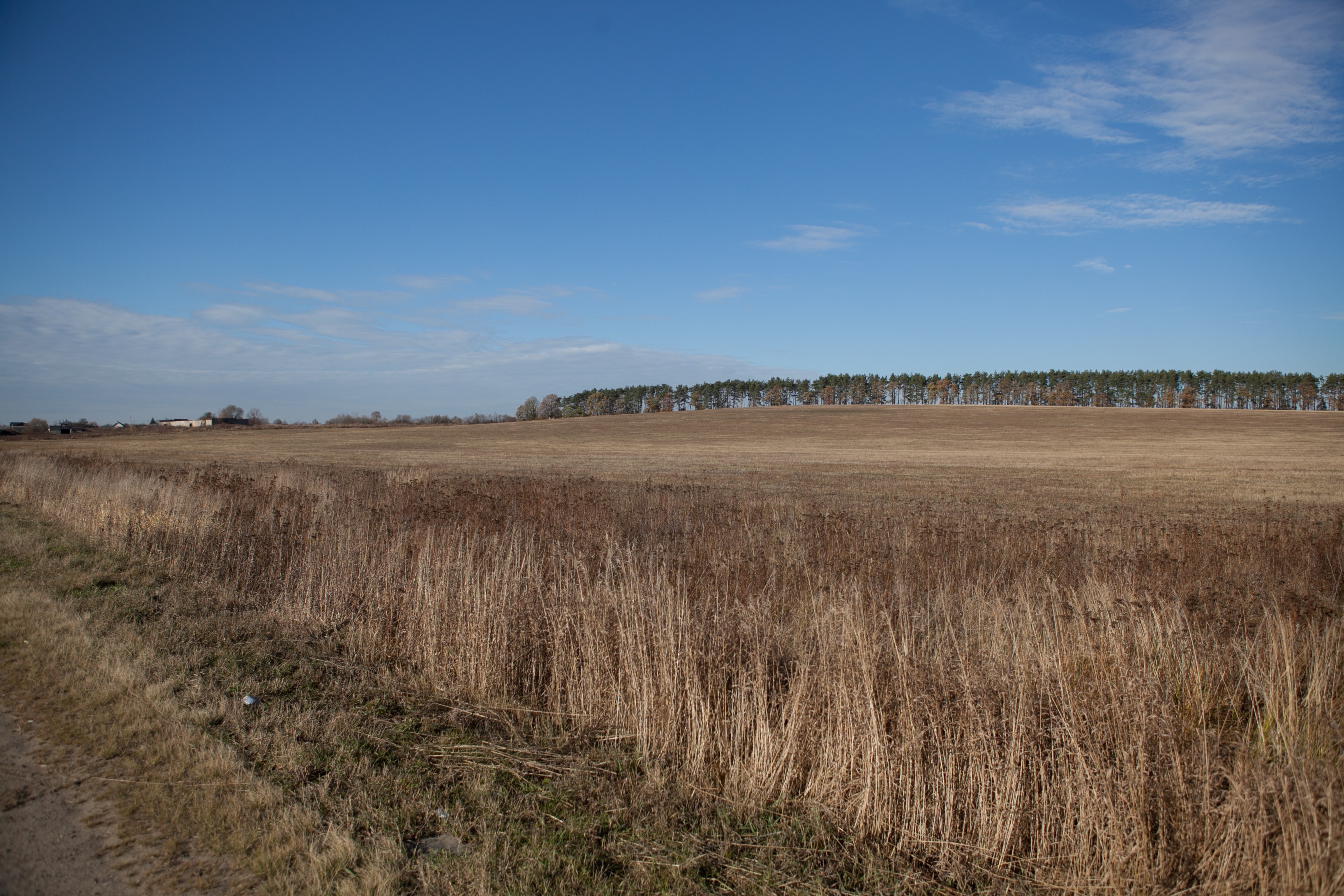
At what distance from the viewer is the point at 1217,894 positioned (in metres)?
3.05

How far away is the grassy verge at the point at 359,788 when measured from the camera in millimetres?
3357

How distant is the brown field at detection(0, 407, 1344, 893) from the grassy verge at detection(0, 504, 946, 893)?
4 centimetres

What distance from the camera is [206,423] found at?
98312 millimetres

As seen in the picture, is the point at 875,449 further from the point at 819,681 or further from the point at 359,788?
the point at 359,788

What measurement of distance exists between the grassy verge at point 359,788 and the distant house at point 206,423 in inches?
4022

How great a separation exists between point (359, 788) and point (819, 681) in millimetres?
2987

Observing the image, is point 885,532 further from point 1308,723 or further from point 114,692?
point 114,692

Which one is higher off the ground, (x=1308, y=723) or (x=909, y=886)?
(x=1308, y=723)

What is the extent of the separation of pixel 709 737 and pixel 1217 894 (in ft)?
8.92

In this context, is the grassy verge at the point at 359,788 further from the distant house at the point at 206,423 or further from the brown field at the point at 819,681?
the distant house at the point at 206,423

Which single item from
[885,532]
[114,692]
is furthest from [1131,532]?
[114,692]

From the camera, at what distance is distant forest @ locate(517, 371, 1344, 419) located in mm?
126312

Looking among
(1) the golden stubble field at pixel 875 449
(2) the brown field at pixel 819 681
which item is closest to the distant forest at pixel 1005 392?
(1) the golden stubble field at pixel 875 449

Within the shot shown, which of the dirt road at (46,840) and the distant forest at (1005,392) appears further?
the distant forest at (1005,392)
